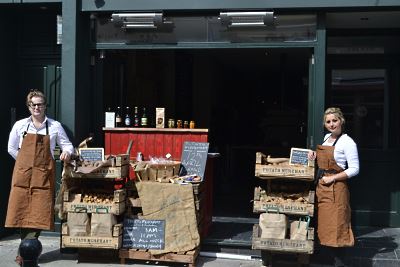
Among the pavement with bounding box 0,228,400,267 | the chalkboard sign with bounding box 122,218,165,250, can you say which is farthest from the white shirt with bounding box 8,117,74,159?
the pavement with bounding box 0,228,400,267

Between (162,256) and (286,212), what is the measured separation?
144 cm

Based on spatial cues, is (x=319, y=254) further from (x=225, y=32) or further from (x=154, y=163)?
(x=225, y=32)

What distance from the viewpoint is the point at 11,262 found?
5.80 meters

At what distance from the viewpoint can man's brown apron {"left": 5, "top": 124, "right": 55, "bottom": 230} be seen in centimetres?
561

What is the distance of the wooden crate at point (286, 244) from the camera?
530cm

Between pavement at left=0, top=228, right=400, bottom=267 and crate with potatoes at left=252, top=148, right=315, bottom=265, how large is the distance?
0.44 meters

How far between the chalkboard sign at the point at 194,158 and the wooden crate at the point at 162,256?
0.92 meters

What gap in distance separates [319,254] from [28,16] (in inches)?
189

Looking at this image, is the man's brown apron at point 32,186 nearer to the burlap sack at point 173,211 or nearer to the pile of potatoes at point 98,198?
the pile of potatoes at point 98,198

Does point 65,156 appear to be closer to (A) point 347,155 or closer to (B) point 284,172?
(B) point 284,172

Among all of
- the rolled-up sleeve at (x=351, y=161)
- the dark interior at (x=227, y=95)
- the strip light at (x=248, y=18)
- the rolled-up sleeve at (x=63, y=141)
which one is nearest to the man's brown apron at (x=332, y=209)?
the rolled-up sleeve at (x=351, y=161)

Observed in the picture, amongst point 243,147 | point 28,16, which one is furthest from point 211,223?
point 243,147

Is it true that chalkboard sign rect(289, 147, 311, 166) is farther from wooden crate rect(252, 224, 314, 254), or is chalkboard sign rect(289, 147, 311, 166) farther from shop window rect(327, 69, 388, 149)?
shop window rect(327, 69, 388, 149)

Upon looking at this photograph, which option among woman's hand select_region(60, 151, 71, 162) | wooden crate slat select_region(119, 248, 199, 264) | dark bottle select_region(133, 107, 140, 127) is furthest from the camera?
dark bottle select_region(133, 107, 140, 127)
